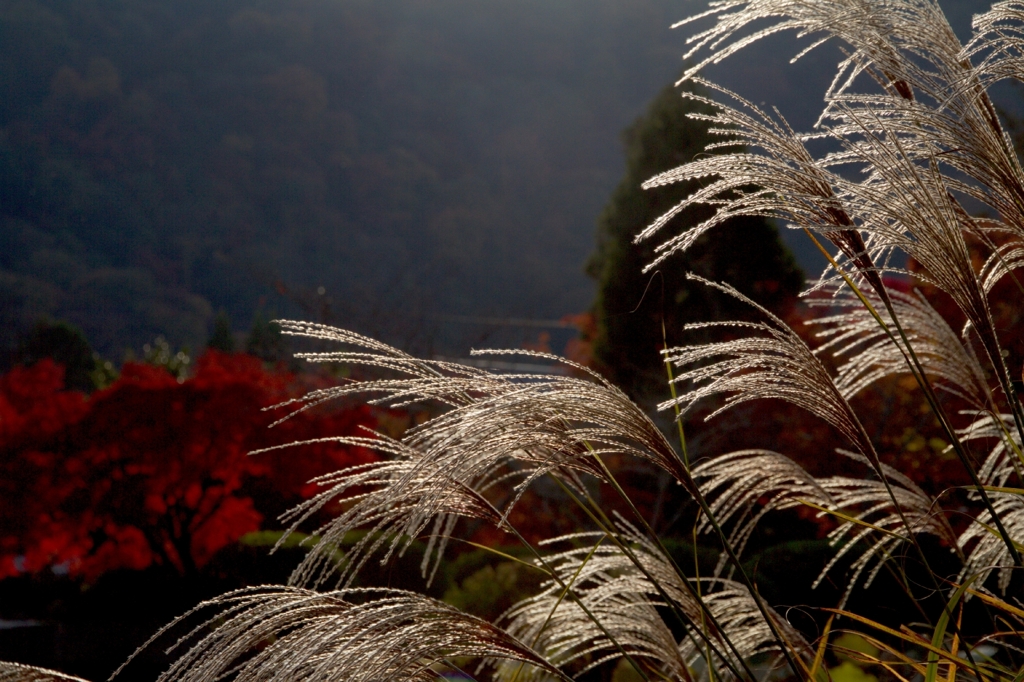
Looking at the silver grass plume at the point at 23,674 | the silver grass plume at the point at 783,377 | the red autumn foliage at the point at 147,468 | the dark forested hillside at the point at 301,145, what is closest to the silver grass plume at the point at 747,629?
the silver grass plume at the point at 783,377

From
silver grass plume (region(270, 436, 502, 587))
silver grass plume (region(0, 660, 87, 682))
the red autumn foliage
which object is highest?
silver grass plume (region(270, 436, 502, 587))

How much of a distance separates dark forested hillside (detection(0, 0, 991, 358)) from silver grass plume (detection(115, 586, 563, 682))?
22593 mm

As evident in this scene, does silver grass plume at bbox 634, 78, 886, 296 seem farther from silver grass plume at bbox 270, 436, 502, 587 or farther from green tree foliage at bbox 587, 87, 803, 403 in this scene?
green tree foliage at bbox 587, 87, 803, 403

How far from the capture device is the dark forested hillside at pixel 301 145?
26.3 m

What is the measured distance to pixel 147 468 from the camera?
6.85m

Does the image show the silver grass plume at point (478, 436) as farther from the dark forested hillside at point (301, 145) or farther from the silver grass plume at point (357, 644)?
the dark forested hillside at point (301, 145)

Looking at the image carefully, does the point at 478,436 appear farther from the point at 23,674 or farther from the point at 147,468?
the point at 147,468

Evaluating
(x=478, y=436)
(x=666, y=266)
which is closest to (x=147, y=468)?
(x=666, y=266)

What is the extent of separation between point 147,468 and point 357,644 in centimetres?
649

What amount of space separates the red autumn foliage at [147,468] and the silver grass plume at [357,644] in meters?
5.64

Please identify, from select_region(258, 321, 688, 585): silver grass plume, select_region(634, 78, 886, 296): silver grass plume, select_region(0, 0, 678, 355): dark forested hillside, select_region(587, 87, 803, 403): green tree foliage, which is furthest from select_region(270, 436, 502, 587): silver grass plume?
select_region(0, 0, 678, 355): dark forested hillside

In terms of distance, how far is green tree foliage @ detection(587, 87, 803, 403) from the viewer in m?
9.04

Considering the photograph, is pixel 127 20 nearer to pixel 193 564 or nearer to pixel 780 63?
pixel 780 63

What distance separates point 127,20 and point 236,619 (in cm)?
3659
